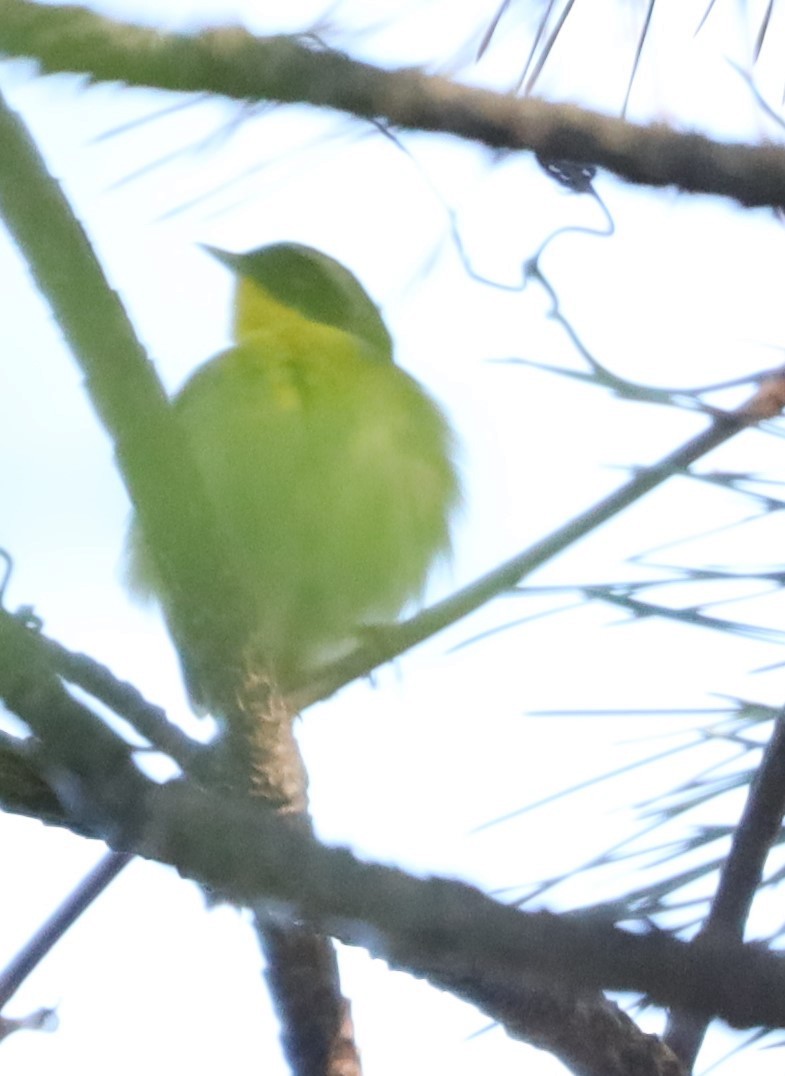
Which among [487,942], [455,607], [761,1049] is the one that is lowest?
[487,942]

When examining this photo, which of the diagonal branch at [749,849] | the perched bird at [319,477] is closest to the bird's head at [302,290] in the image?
the perched bird at [319,477]

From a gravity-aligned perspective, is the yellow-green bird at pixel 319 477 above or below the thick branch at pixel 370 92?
above

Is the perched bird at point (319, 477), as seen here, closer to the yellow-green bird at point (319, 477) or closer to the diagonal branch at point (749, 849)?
the yellow-green bird at point (319, 477)

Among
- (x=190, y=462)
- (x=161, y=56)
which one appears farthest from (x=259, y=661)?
(x=161, y=56)

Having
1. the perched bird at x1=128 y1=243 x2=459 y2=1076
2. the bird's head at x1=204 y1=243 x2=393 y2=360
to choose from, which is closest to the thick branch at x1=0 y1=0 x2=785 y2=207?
the perched bird at x1=128 y1=243 x2=459 y2=1076

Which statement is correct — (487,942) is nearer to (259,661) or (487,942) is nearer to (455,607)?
(259,661)

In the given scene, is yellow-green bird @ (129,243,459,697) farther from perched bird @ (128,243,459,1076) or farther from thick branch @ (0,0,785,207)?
thick branch @ (0,0,785,207)
